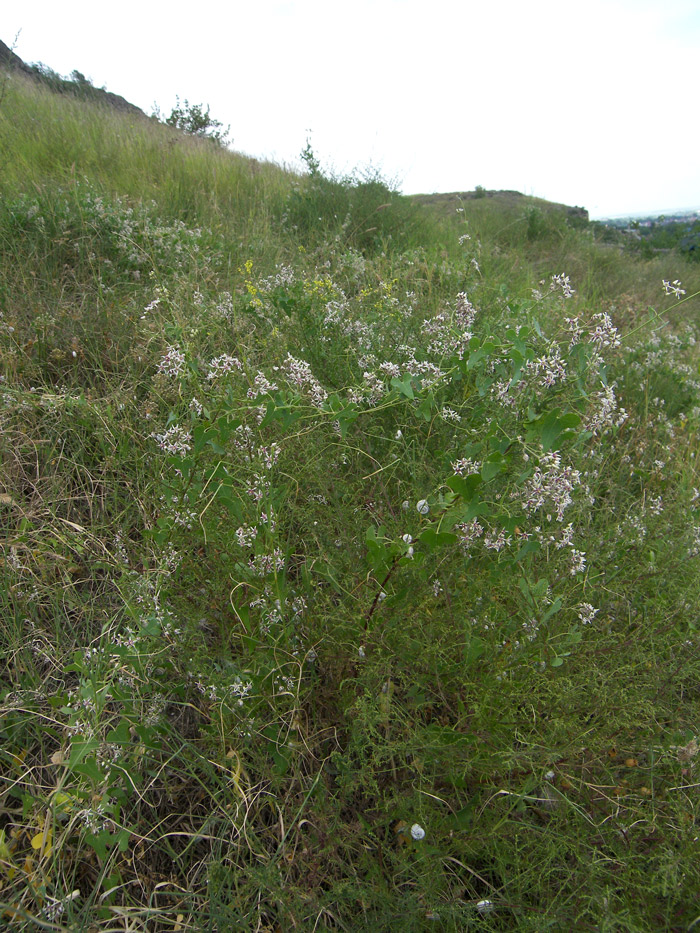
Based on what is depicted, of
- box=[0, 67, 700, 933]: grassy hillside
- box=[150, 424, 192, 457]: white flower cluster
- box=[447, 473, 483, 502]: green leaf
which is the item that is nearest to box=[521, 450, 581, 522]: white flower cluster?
box=[0, 67, 700, 933]: grassy hillside

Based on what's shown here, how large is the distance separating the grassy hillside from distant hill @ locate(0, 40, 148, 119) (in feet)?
25.6

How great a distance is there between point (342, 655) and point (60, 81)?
409 inches

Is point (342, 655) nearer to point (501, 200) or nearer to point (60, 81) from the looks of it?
point (60, 81)

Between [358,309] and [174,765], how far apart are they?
8.12ft

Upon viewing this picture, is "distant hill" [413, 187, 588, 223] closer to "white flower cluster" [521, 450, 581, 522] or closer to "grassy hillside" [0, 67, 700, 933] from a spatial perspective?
"grassy hillside" [0, 67, 700, 933]

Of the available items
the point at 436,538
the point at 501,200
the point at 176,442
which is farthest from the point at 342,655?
the point at 501,200

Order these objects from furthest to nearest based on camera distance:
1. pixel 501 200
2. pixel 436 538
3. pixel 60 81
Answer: pixel 501 200 < pixel 60 81 < pixel 436 538

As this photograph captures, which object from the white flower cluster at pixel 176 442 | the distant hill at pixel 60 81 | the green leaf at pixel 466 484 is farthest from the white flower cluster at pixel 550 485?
the distant hill at pixel 60 81

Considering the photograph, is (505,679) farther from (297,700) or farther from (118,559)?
(118,559)

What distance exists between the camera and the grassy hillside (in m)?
1.37

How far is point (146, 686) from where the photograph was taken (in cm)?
177

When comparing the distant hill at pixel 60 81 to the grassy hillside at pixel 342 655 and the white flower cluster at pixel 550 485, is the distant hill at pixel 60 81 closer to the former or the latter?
the grassy hillside at pixel 342 655

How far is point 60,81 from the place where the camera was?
8.44 m

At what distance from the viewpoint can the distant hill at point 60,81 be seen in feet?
26.7
